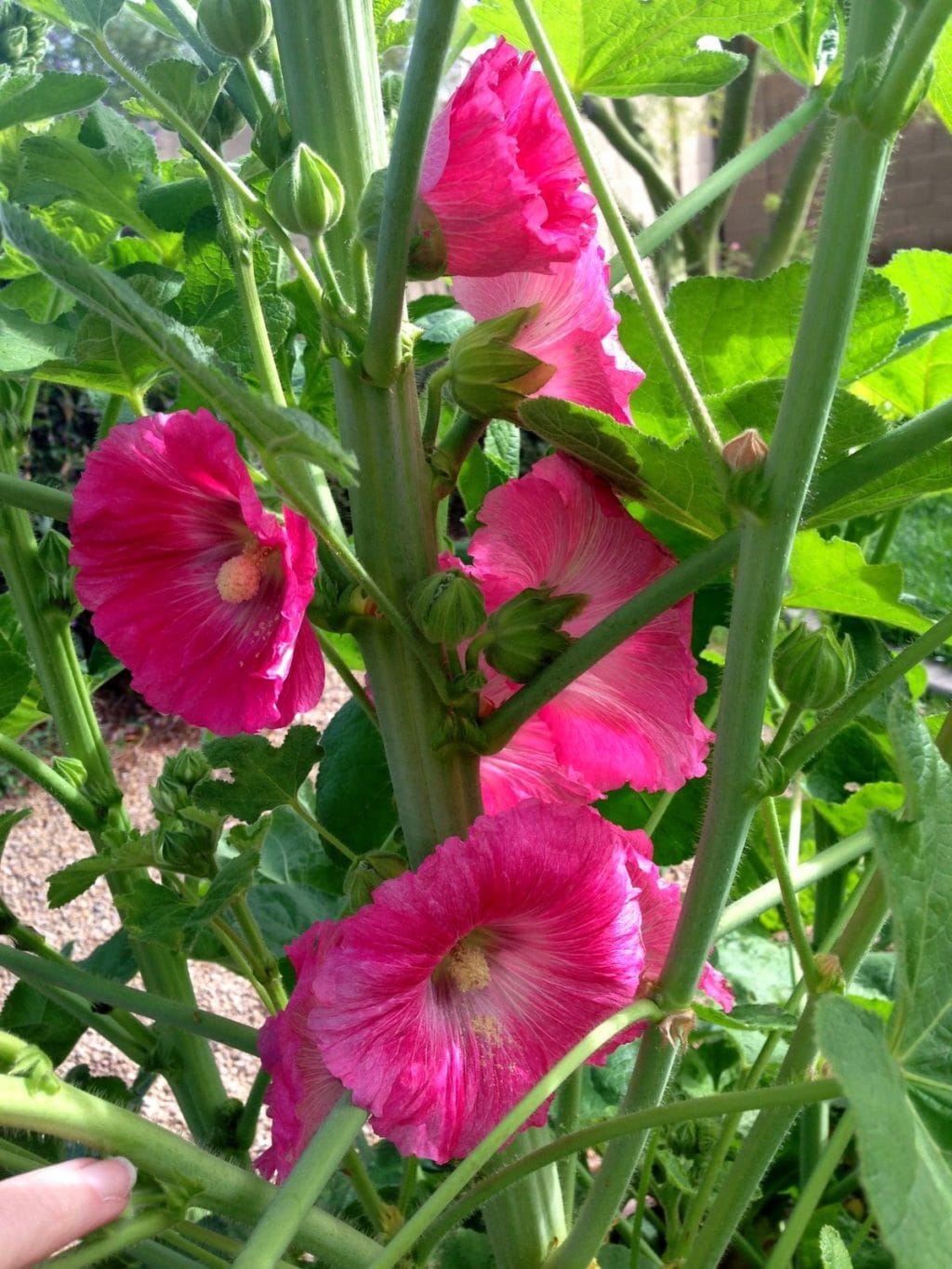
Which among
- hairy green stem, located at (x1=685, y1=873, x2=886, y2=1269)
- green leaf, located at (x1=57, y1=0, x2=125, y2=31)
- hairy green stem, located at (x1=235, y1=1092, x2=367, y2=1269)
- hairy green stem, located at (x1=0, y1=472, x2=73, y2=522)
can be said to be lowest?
hairy green stem, located at (x1=685, y1=873, x2=886, y2=1269)

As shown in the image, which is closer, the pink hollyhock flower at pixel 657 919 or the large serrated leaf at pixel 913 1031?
the large serrated leaf at pixel 913 1031

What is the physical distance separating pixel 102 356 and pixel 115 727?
8.29ft

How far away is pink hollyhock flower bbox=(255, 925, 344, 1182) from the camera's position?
0.33 m

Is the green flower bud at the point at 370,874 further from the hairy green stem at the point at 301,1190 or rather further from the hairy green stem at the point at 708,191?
the hairy green stem at the point at 708,191

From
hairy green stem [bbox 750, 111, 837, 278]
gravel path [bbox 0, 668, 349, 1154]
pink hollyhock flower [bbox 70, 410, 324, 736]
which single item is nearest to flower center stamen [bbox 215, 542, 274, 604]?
pink hollyhock flower [bbox 70, 410, 324, 736]

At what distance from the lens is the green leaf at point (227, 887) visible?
1.07ft

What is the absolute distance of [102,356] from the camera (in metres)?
0.37

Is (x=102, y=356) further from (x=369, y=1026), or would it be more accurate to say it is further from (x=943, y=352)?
(x=943, y=352)

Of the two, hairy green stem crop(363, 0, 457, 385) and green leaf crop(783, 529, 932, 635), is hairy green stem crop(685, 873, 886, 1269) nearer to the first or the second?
green leaf crop(783, 529, 932, 635)

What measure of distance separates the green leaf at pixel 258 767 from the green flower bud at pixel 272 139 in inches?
6.9

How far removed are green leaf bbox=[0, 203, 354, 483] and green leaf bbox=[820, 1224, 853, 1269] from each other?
26 centimetres

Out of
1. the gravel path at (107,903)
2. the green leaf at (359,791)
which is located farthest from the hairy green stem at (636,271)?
the gravel path at (107,903)

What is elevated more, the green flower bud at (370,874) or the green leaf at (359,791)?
the green flower bud at (370,874)

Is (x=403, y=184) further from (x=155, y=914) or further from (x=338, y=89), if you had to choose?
(x=155, y=914)
